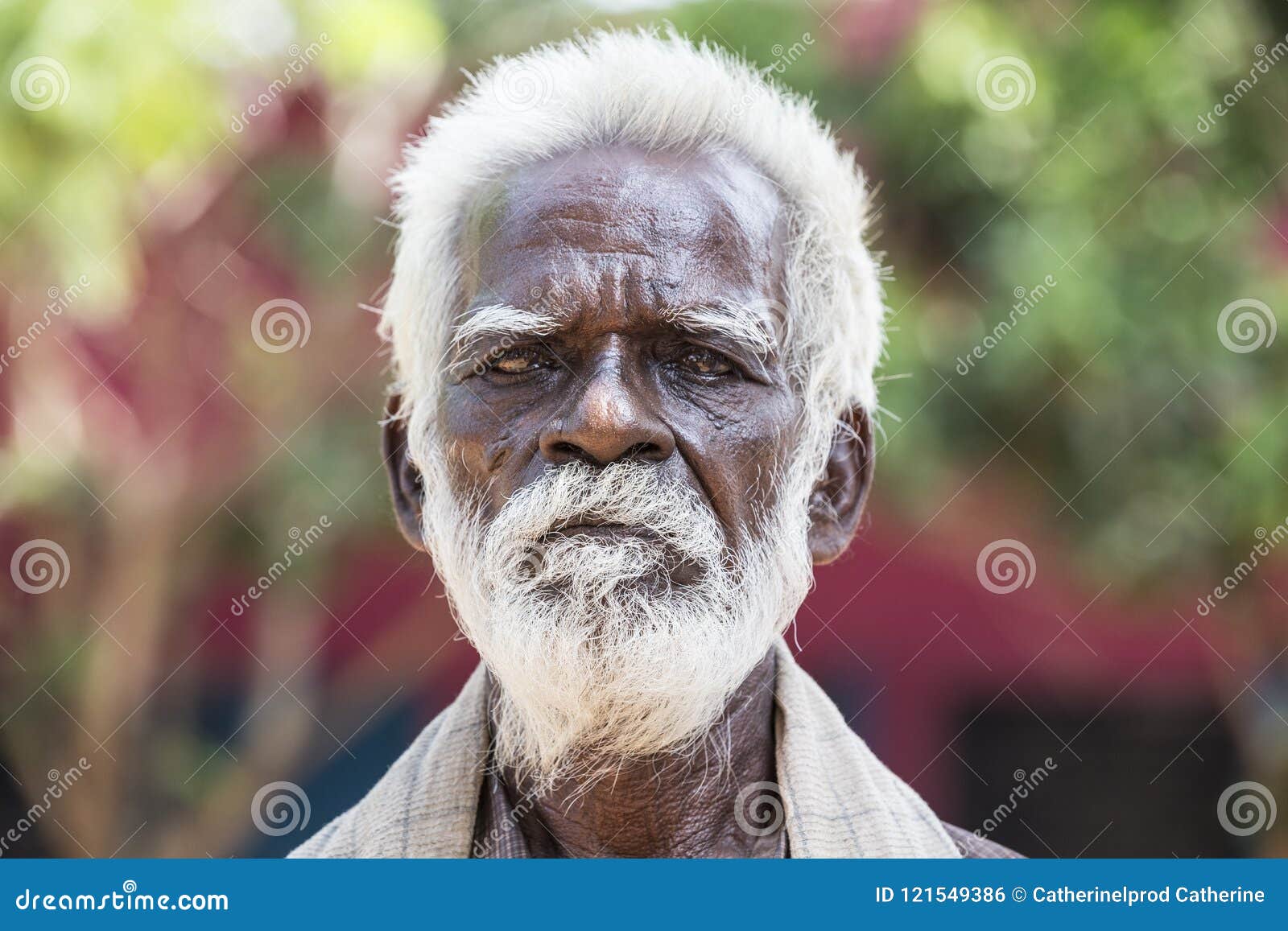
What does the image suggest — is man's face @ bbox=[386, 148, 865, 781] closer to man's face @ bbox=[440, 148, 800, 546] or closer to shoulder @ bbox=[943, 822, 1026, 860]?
man's face @ bbox=[440, 148, 800, 546]

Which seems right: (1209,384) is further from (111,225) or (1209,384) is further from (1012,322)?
(111,225)

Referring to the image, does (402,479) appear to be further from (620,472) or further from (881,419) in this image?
(881,419)

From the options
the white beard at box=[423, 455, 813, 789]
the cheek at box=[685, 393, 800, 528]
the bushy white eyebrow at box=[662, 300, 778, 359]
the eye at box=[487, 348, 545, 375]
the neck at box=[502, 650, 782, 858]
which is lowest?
the neck at box=[502, 650, 782, 858]

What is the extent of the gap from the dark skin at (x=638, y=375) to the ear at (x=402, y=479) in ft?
1.03

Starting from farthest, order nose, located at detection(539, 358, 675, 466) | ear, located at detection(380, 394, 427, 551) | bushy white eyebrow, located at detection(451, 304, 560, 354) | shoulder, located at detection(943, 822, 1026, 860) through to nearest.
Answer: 1. ear, located at detection(380, 394, 427, 551)
2. shoulder, located at detection(943, 822, 1026, 860)
3. bushy white eyebrow, located at detection(451, 304, 560, 354)
4. nose, located at detection(539, 358, 675, 466)

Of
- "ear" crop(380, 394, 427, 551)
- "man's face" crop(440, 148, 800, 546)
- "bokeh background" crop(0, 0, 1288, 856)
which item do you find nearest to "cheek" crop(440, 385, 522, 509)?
"man's face" crop(440, 148, 800, 546)

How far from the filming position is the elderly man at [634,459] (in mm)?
2086

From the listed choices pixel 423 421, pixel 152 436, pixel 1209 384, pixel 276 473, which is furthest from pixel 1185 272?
pixel 152 436

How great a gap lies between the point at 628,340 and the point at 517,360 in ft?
0.67

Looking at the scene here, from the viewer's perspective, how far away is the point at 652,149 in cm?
231

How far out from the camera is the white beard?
205cm

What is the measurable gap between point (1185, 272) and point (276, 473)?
13.2 feet

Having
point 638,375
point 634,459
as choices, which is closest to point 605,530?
point 634,459

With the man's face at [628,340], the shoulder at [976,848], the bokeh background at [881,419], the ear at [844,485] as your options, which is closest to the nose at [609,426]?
the man's face at [628,340]
